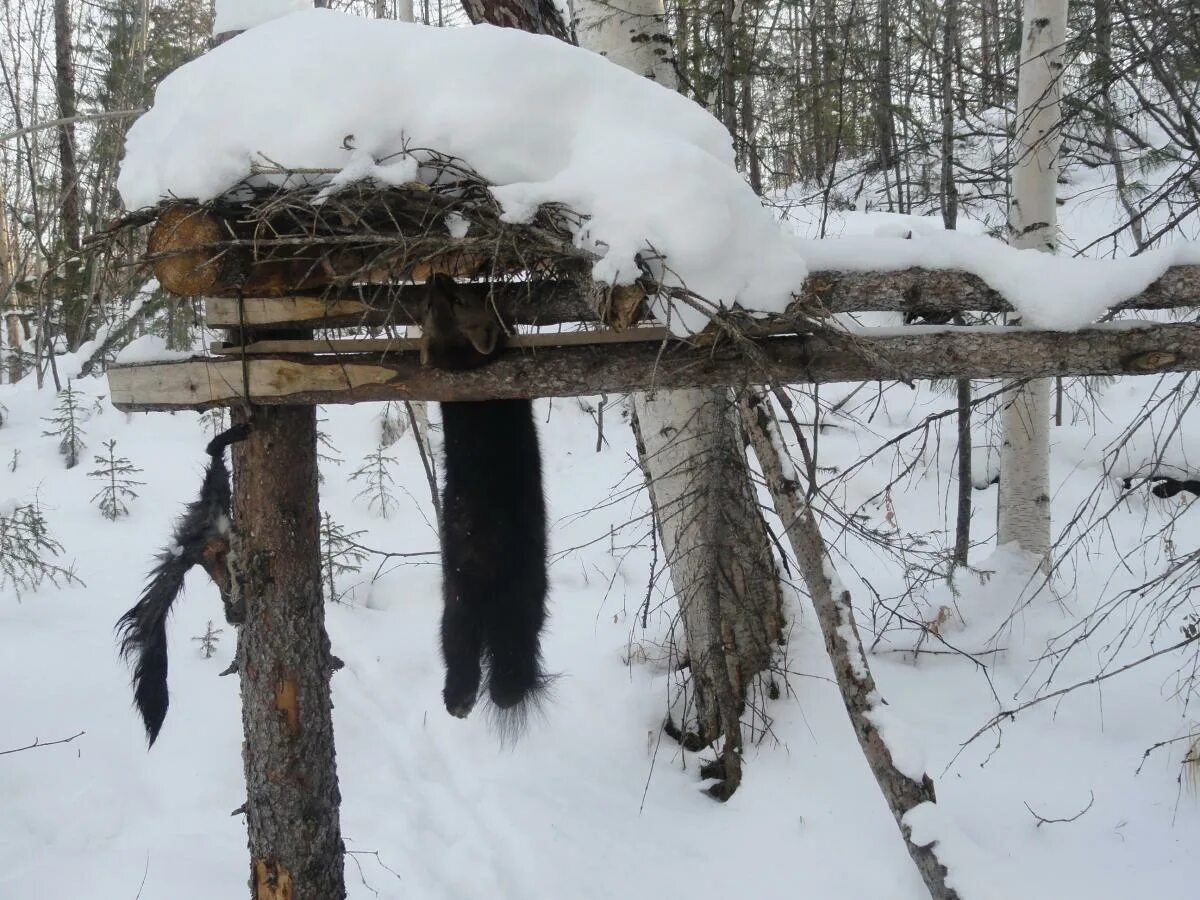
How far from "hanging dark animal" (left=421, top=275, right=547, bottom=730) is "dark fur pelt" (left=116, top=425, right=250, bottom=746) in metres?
0.71

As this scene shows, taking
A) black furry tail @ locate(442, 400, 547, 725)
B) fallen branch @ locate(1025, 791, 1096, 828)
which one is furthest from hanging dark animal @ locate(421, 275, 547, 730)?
fallen branch @ locate(1025, 791, 1096, 828)

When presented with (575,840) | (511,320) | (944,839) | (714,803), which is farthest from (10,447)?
(944,839)

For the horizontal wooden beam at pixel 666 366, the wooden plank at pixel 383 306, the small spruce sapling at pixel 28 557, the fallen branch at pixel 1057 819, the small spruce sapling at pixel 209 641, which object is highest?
the wooden plank at pixel 383 306

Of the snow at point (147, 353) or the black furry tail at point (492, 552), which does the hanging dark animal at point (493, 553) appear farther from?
the snow at point (147, 353)

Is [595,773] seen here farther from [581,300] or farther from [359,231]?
[359,231]

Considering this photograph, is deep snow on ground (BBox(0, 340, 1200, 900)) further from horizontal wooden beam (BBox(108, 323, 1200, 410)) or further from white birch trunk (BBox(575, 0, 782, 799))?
horizontal wooden beam (BBox(108, 323, 1200, 410))

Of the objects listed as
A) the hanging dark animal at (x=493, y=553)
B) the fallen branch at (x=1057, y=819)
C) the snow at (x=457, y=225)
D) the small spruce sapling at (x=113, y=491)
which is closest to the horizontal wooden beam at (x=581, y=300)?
the snow at (x=457, y=225)

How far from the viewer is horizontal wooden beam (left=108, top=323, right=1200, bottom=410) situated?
2.11 metres

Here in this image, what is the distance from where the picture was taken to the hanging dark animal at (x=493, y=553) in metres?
2.83

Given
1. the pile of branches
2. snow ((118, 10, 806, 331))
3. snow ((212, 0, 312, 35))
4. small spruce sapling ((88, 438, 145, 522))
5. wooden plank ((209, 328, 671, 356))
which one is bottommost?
small spruce sapling ((88, 438, 145, 522))

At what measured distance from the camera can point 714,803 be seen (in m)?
4.70

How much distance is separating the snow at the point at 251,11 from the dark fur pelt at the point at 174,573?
1401mm

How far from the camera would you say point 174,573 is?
103 inches

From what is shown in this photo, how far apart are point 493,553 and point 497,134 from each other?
144cm
